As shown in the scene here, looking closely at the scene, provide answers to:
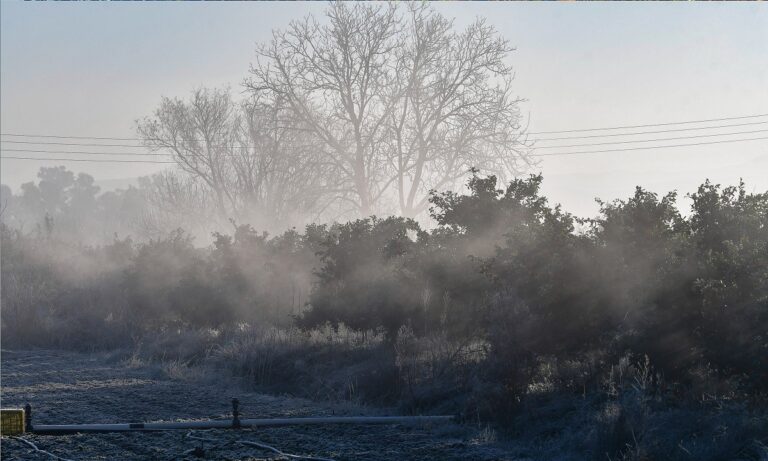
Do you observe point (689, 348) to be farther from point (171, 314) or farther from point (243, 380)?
point (171, 314)

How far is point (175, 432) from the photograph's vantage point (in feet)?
32.4

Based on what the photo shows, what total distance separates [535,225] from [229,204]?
39307 millimetres

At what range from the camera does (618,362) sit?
33.2 ft

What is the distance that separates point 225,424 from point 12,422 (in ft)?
7.86

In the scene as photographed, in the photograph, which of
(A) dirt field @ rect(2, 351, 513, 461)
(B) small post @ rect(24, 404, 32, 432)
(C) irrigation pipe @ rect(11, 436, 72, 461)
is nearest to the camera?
(C) irrigation pipe @ rect(11, 436, 72, 461)

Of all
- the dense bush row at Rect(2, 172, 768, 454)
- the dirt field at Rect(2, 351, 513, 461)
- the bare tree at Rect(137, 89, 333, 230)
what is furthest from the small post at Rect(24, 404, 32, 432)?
the bare tree at Rect(137, 89, 333, 230)

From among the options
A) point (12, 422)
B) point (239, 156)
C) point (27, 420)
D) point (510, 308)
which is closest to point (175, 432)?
point (27, 420)

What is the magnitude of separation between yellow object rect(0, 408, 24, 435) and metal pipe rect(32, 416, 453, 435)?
7.1 inches

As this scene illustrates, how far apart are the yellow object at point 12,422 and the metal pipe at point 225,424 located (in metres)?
0.18

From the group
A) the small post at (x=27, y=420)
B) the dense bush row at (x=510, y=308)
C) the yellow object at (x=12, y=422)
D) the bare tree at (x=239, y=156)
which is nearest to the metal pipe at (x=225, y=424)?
the small post at (x=27, y=420)

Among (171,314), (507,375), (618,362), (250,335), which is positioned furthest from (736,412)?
(171,314)

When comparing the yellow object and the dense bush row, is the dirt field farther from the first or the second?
the dense bush row

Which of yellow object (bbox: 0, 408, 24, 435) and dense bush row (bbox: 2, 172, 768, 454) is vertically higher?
dense bush row (bbox: 2, 172, 768, 454)

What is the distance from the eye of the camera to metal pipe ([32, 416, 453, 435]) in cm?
977
